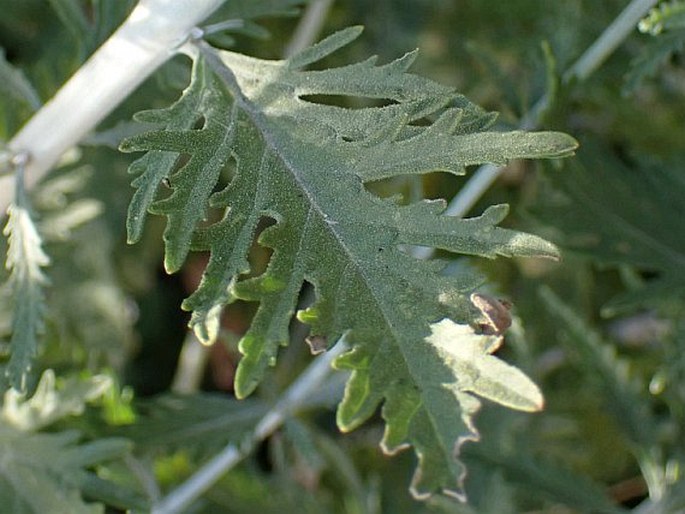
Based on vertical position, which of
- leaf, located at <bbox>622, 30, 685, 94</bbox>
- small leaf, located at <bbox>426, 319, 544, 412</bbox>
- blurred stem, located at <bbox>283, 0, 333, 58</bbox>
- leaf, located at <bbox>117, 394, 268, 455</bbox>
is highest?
leaf, located at <bbox>622, 30, 685, 94</bbox>

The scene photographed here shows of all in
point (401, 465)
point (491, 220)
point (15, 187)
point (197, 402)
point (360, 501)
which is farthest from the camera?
point (401, 465)

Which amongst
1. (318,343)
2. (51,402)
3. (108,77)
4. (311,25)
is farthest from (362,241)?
(311,25)

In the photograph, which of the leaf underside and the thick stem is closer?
the leaf underside

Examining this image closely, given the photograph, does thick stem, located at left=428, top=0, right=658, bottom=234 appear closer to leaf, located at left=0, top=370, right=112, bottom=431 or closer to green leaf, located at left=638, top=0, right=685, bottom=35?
green leaf, located at left=638, top=0, right=685, bottom=35

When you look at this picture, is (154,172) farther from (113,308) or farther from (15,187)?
(113,308)

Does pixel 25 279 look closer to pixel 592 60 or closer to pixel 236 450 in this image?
pixel 236 450

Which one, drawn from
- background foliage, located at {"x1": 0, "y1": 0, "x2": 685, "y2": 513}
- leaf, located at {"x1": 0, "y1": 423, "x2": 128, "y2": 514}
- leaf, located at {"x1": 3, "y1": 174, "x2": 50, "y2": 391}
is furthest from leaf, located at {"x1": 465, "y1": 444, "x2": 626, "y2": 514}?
leaf, located at {"x1": 3, "y1": 174, "x2": 50, "y2": 391}

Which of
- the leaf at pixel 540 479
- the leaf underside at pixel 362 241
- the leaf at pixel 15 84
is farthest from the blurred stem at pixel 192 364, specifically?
the leaf underside at pixel 362 241

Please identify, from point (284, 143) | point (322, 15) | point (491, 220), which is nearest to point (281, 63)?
point (284, 143)
